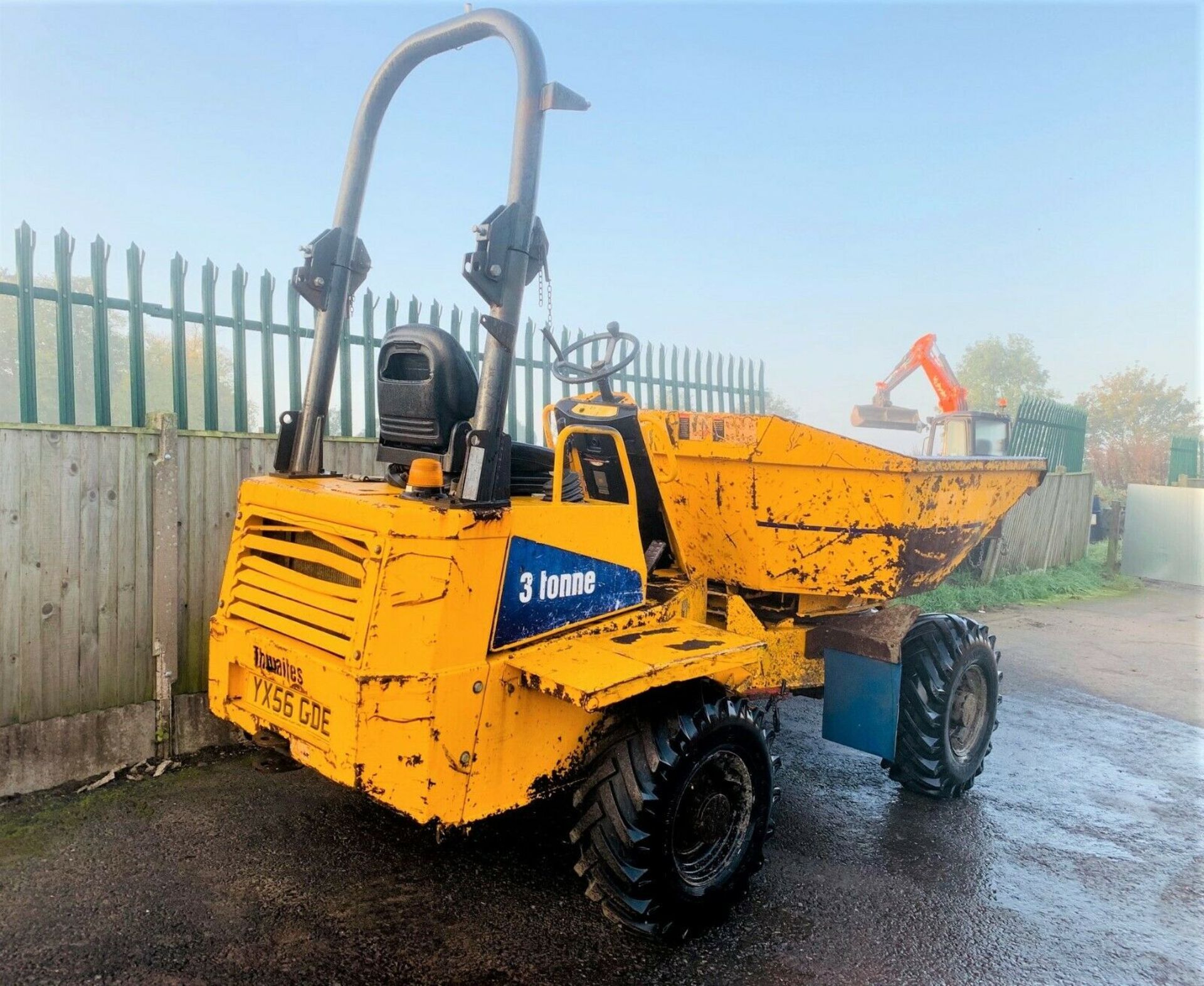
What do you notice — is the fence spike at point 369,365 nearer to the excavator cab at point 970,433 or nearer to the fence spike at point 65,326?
the fence spike at point 65,326

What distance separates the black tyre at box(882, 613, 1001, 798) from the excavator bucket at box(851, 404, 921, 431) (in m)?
10.7

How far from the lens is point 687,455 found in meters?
4.26

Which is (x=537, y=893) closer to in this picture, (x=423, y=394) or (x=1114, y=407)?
(x=423, y=394)

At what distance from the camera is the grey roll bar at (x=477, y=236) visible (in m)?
2.98

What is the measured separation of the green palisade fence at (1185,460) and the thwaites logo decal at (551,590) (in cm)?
1946

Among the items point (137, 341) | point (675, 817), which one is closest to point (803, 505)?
point (675, 817)

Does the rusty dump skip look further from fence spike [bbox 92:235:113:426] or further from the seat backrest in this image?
fence spike [bbox 92:235:113:426]

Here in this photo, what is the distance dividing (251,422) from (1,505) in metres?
1.43

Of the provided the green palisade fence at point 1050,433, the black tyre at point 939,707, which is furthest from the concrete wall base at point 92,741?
the green palisade fence at point 1050,433

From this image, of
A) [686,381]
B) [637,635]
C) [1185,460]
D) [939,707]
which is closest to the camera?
[637,635]

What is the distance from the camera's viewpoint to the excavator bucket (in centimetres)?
1496

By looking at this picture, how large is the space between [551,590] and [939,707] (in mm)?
2609

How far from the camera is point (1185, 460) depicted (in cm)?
1859

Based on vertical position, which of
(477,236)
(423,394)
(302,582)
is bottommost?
(302,582)
